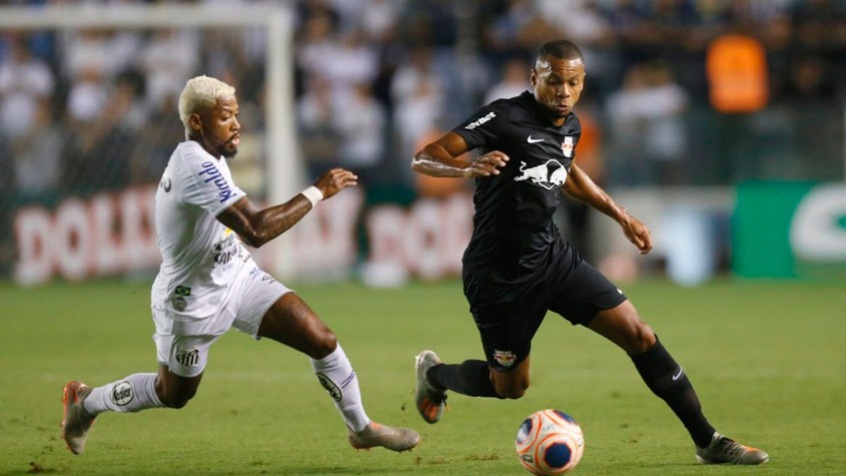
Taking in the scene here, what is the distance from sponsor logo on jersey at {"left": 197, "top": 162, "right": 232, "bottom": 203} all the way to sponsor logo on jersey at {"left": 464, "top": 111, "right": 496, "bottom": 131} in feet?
4.08

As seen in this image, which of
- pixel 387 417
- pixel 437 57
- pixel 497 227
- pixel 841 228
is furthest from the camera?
pixel 437 57

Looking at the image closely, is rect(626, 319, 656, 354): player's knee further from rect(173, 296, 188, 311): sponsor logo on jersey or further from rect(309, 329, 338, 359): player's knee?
rect(173, 296, 188, 311): sponsor logo on jersey

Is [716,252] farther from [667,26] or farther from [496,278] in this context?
[496,278]

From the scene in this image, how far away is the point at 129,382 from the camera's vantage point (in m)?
7.27

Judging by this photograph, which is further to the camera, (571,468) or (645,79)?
(645,79)

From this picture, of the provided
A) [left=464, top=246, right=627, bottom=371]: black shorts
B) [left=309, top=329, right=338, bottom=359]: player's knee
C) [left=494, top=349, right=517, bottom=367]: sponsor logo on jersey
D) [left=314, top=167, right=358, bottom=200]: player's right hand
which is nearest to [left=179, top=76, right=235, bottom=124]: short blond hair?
[left=314, top=167, right=358, bottom=200]: player's right hand

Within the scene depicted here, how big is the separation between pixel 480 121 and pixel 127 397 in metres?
2.28

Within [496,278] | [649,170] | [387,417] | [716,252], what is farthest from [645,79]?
[496,278]

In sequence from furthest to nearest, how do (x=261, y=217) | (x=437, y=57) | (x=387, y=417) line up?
(x=437, y=57) < (x=387, y=417) < (x=261, y=217)

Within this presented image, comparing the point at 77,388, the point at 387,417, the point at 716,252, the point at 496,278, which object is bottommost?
the point at 716,252

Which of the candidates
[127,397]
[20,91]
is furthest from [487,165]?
[20,91]

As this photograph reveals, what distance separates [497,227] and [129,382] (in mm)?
2043

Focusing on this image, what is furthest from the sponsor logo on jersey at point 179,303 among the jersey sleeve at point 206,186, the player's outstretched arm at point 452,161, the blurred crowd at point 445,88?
the blurred crowd at point 445,88

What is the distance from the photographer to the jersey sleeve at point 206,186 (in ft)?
21.8
